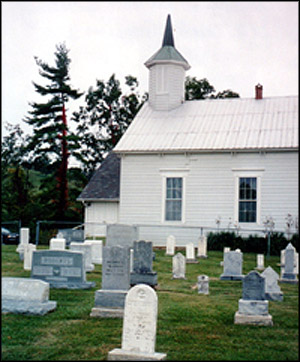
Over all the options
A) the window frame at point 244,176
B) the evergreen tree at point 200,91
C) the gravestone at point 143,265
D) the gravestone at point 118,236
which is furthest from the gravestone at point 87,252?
the evergreen tree at point 200,91

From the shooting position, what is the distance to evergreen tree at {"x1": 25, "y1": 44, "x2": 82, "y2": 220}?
7.25m

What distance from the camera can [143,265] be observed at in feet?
42.5

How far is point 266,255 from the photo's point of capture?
20.0 m

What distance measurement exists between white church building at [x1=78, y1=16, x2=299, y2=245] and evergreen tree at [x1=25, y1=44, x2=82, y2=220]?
12967 millimetres

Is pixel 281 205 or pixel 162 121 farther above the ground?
pixel 162 121

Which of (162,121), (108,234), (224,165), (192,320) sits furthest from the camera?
(162,121)

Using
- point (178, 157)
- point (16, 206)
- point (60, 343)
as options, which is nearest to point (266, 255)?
point (178, 157)

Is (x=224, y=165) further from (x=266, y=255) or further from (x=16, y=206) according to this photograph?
(x=16, y=206)

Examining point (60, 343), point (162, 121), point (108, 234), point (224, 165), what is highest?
point (162, 121)

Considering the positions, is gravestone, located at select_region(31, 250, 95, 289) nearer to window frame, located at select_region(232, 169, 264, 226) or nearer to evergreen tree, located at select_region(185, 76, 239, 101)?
window frame, located at select_region(232, 169, 264, 226)

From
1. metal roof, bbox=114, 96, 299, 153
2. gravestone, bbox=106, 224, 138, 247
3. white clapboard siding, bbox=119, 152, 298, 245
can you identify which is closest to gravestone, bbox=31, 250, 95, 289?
gravestone, bbox=106, 224, 138, 247

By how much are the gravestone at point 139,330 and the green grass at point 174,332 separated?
12.0 inches

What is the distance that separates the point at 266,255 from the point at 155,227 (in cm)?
509

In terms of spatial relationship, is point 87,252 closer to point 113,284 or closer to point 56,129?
point 113,284
